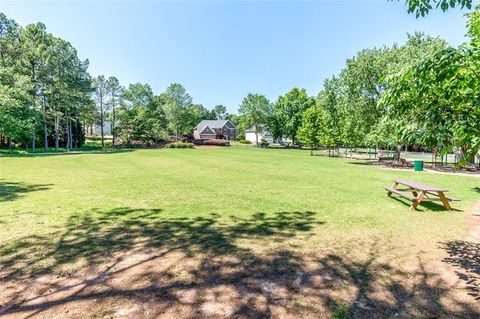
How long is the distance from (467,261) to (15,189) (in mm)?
15000

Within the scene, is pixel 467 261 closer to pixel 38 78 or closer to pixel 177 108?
pixel 38 78

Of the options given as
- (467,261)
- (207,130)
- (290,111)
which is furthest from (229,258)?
(207,130)

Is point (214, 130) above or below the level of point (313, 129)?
above

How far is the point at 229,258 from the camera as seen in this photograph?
5.00 meters

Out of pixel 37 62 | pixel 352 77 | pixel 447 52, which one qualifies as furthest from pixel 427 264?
pixel 37 62

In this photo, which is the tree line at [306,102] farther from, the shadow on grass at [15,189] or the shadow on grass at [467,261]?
the shadow on grass at [15,189]

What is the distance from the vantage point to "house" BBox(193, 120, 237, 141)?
3563 inches

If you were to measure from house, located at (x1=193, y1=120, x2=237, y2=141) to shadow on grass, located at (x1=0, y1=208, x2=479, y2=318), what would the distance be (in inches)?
3265

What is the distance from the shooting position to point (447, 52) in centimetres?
367

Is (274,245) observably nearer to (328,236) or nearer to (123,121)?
(328,236)

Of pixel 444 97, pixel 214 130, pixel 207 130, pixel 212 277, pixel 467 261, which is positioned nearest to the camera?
pixel 444 97

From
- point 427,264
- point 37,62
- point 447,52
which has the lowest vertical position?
point 427,264

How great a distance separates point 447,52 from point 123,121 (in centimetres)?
6251

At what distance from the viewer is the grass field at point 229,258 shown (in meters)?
3.58
